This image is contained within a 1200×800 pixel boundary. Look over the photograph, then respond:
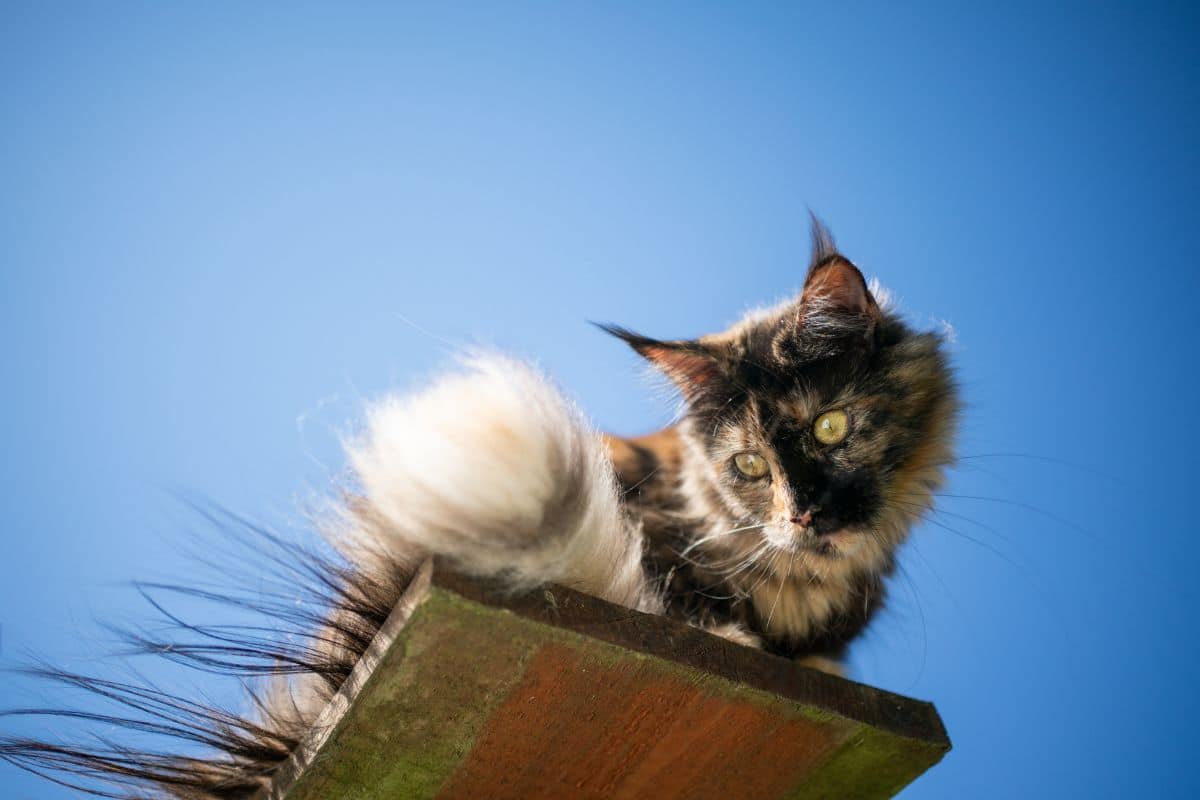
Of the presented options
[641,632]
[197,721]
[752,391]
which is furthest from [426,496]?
[752,391]

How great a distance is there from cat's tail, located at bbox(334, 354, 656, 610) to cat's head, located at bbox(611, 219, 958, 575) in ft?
1.85

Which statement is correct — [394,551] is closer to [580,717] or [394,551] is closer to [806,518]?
[580,717]

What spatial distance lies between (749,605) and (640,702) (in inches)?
24.3

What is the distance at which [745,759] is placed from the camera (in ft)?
3.43

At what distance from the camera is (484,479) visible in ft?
2.67

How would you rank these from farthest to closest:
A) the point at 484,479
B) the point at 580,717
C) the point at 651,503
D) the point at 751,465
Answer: the point at 651,503
the point at 751,465
the point at 580,717
the point at 484,479

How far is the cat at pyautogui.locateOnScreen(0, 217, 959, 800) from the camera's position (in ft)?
2.76

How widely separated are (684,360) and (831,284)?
0.95 feet

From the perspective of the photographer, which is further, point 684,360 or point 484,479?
point 684,360

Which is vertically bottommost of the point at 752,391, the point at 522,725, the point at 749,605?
the point at 522,725

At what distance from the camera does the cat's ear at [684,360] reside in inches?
60.6

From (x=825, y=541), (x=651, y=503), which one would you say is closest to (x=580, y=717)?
(x=825, y=541)

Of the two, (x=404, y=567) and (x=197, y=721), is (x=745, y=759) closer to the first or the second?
(x=404, y=567)

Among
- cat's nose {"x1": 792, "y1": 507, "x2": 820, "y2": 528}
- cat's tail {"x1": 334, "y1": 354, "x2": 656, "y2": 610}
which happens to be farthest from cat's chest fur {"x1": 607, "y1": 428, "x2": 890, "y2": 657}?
cat's tail {"x1": 334, "y1": 354, "x2": 656, "y2": 610}
